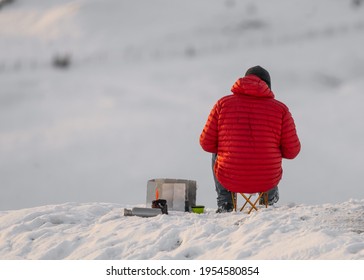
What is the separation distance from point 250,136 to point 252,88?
1.06 feet

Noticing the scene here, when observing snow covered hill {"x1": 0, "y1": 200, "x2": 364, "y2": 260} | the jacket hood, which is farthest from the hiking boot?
the jacket hood

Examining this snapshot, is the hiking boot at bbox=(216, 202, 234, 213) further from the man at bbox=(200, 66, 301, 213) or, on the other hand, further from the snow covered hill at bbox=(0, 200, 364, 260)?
the man at bbox=(200, 66, 301, 213)

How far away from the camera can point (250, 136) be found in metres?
3.57

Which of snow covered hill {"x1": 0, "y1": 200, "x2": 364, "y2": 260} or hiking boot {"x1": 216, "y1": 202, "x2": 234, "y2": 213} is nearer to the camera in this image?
snow covered hill {"x1": 0, "y1": 200, "x2": 364, "y2": 260}

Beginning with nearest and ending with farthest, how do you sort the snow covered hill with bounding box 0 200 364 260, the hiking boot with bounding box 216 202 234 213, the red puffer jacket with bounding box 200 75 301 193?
the snow covered hill with bounding box 0 200 364 260
the red puffer jacket with bounding box 200 75 301 193
the hiking boot with bounding box 216 202 234 213

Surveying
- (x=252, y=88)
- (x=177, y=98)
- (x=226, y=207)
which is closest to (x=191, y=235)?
(x=226, y=207)

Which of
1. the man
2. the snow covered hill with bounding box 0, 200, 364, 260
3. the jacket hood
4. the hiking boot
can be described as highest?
the jacket hood

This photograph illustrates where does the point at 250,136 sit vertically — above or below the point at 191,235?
above

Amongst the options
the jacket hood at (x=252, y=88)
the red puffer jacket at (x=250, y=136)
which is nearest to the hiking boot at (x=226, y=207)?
the red puffer jacket at (x=250, y=136)

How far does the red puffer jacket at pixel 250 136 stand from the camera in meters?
3.58

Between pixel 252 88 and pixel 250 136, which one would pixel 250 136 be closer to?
pixel 250 136

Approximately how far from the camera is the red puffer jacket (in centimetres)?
358
